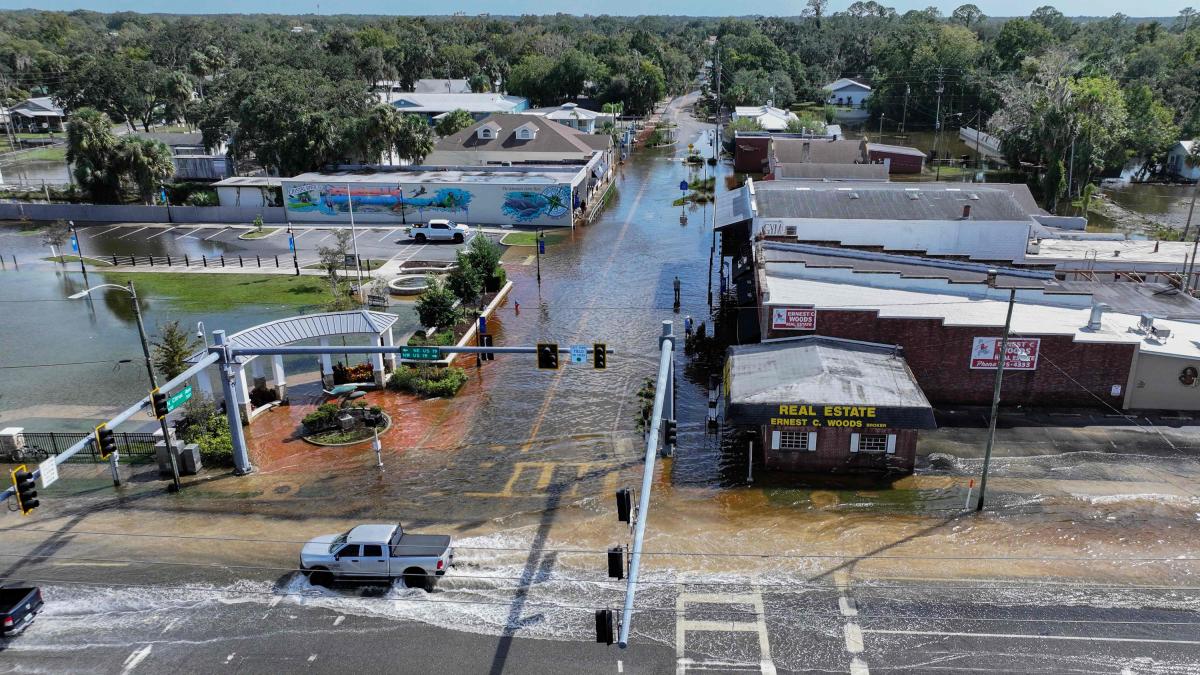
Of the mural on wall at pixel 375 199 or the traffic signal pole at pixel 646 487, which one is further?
the mural on wall at pixel 375 199

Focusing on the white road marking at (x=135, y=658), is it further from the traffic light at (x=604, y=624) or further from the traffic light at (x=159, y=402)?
the traffic light at (x=604, y=624)

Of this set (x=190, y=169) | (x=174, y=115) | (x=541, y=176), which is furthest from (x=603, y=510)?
(x=174, y=115)

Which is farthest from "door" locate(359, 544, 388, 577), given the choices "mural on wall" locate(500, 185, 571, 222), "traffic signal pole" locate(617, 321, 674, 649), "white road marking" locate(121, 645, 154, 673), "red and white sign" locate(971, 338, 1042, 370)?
"mural on wall" locate(500, 185, 571, 222)

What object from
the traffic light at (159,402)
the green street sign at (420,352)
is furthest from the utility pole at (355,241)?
the traffic light at (159,402)

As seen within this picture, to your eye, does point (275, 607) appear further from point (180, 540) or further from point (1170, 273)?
point (1170, 273)

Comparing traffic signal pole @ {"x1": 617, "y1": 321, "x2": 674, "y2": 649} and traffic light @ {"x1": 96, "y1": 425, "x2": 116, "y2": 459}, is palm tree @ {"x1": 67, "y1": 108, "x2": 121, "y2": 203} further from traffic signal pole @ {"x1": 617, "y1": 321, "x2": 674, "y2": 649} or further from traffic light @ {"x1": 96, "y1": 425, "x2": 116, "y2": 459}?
traffic signal pole @ {"x1": 617, "y1": 321, "x2": 674, "y2": 649}

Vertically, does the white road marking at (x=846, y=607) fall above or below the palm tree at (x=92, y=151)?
below

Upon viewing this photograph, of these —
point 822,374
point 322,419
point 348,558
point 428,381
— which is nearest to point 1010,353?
point 822,374
